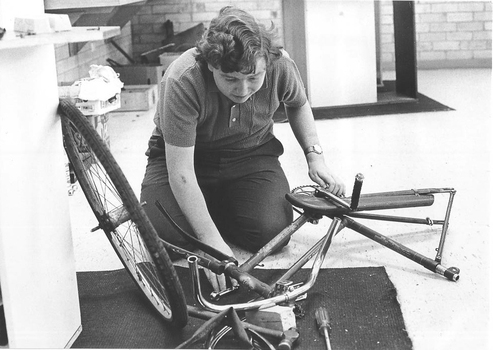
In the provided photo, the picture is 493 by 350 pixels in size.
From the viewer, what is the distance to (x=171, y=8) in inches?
249

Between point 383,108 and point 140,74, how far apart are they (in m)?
1.73

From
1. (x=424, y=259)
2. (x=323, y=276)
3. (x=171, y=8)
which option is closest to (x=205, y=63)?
(x=323, y=276)

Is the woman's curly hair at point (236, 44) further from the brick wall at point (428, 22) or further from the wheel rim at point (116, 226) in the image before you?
the brick wall at point (428, 22)

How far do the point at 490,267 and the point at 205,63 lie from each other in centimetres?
102

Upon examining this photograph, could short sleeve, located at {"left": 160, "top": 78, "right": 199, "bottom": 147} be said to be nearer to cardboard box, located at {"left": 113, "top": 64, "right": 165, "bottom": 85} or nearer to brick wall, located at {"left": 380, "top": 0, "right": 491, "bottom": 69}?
cardboard box, located at {"left": 113, "top": 64, "right": 165, "bottom": 85}

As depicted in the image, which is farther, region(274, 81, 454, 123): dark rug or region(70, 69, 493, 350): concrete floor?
region(274, 81, 454, 123): dark rug

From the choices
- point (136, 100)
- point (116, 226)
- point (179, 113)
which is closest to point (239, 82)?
point (179, 113)

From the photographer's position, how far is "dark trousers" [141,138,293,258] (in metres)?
2.32

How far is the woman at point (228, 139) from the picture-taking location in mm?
1853

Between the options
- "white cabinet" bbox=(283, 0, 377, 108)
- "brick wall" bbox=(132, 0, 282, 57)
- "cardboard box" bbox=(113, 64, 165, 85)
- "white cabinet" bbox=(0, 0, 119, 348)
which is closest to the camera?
"white cabinet" bbox=(0, 0, 119, 348)

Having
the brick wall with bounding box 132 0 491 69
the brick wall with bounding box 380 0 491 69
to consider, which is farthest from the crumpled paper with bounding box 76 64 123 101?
the brick wall with bounding box 380 0 491 69

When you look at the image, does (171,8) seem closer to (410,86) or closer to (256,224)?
Answer: (410,86)

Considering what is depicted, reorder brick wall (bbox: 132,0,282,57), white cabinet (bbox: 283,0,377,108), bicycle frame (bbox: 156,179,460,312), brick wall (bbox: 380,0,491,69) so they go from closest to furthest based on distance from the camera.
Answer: bicycle frame (bbox: 156,179,460,312), white cabinet (bbox: 283,0,377,108), brick wall (bbox: 380,0,491,69), brick wall (bbox: 132,0,282,57)

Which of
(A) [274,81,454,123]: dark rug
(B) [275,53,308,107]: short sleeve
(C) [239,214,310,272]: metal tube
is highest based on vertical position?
(B) [275,53,308,107]: short sleeve
